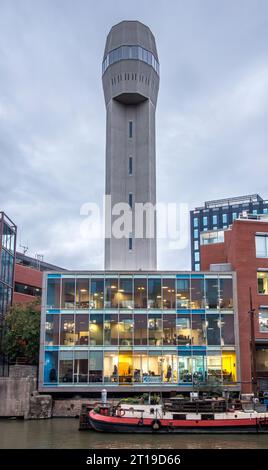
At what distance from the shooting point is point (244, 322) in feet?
197

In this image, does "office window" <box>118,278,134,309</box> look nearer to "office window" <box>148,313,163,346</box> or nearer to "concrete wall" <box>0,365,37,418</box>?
"office window" <box>148,313,163,346</box>

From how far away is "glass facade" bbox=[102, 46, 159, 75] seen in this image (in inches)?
3258

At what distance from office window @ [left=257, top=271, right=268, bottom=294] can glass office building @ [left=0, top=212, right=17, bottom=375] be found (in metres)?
31.2

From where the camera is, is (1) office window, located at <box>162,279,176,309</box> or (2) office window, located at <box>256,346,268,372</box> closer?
(1) office window, located at <box>162,279,176,309</box>

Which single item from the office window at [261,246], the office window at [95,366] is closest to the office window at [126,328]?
the office window at [95,366]

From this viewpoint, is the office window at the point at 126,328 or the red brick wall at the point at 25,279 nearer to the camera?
the office window at the point at 126,328

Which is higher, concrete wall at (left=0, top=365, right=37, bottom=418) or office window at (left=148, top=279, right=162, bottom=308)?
office window at (left=148, top=279, right=162, bottom=308)

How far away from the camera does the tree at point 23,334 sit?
61.1 meters

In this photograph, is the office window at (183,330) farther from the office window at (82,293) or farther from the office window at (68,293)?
the office window at (68,293)

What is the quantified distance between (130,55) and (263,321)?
45.7 metres

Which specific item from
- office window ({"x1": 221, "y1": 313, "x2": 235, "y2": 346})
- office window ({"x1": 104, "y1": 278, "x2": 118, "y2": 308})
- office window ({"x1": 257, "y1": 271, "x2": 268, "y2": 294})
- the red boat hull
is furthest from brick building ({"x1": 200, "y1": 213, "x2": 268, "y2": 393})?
the red boat hull

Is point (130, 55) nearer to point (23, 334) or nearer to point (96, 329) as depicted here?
point (96, 329)

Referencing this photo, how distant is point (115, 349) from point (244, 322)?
14537 mm

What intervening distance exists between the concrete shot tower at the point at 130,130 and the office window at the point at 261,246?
20580 mm
